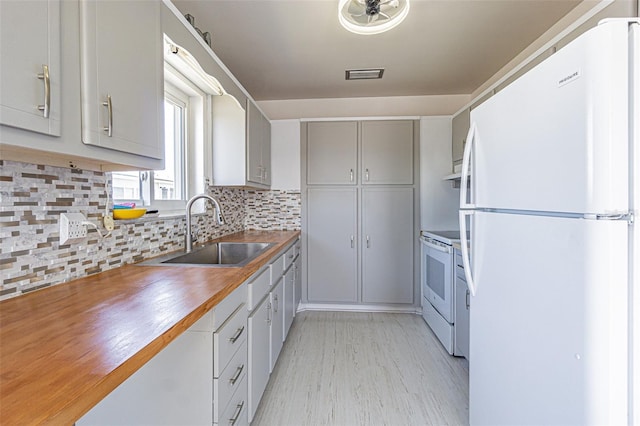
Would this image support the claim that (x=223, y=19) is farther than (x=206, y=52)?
Yes

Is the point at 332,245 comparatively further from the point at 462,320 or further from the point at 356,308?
the point at 462,320

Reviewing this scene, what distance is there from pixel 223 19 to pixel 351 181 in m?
1.81

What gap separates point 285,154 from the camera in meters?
3.24

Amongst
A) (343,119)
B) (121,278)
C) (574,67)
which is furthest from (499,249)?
(343,119)

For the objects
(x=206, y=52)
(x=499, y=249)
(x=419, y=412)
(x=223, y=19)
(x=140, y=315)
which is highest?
(x=223, y=19)

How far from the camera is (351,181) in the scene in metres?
3.15

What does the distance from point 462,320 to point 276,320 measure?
1351mm

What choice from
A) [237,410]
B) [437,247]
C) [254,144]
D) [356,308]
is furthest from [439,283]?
[254,144]

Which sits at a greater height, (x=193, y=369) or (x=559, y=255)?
(x=559, y=255)

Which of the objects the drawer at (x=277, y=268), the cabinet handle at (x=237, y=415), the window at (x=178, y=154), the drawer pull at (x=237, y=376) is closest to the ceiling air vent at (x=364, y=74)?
the window at (x=178, y=154)

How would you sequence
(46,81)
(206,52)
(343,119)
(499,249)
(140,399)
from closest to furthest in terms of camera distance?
(46,81), (140,399), (499,249), (206,52), (343,119)

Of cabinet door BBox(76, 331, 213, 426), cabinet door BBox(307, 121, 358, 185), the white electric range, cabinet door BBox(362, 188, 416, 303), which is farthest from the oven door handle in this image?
cabinet door BBox(76, 331, 213, 426)

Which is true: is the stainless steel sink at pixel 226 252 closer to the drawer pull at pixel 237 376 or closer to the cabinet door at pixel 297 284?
the cabinet door at pixel 297 284

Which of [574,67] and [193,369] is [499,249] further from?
[193,369]
